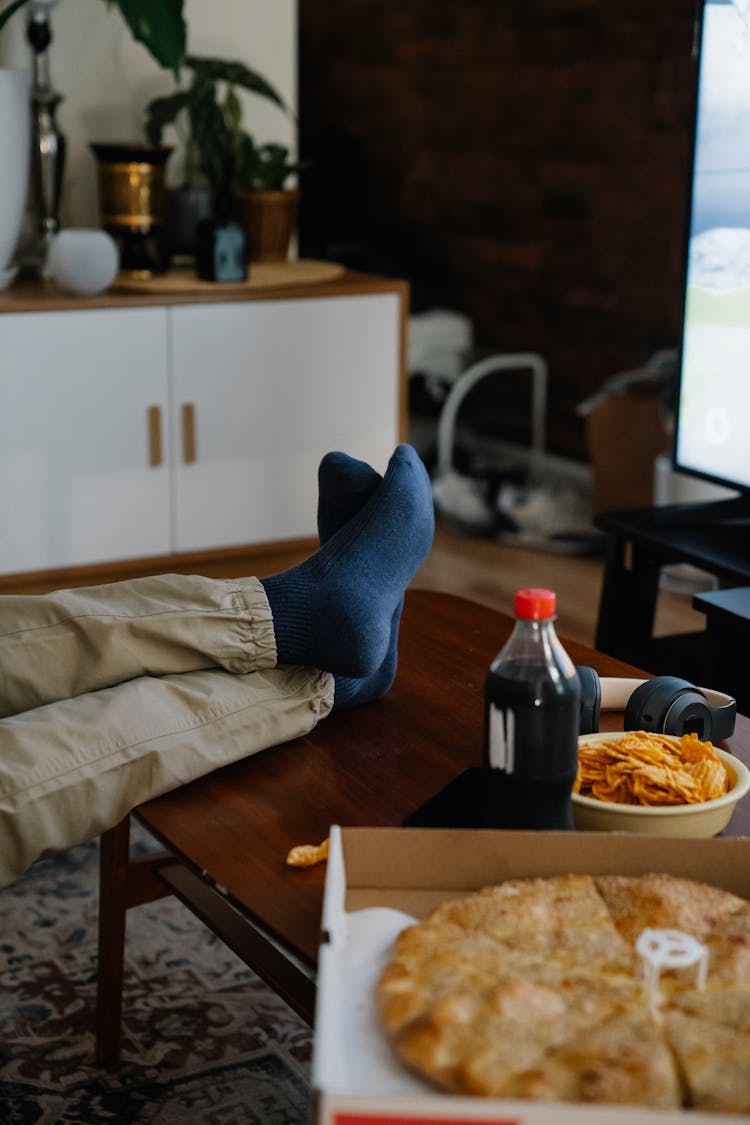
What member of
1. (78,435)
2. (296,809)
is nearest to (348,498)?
(296,809)

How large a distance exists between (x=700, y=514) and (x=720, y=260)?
382mm

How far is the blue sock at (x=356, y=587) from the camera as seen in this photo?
4.29ft

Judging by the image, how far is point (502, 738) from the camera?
3.41 feet

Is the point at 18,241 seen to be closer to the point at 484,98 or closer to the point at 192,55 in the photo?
the point at 192,55

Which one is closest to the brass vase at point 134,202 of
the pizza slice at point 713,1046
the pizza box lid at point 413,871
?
the pizza box lid at point 413,871

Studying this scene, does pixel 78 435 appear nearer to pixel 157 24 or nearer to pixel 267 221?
pixel 267 221

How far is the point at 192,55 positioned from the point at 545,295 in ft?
5.55

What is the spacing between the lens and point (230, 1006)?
165 cm

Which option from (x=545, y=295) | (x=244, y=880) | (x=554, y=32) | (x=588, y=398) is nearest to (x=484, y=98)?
(x=554, y=32)

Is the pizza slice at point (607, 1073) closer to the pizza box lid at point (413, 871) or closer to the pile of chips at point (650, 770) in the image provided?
the pizza box lid at point (413, 871)

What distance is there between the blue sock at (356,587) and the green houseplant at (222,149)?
172 cm

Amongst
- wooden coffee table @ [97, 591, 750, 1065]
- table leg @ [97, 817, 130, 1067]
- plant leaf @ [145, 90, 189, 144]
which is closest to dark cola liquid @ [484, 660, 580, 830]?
wooden coffee table @ [97, 591, 750, 1065]

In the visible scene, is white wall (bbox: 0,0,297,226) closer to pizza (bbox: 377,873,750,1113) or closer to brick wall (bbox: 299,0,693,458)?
brick wall (bbox: 299,0,693,458)

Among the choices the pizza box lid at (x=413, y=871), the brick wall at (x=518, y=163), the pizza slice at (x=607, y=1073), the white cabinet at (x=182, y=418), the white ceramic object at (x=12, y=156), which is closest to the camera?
the pizza slice at (x=607, y=1073)
